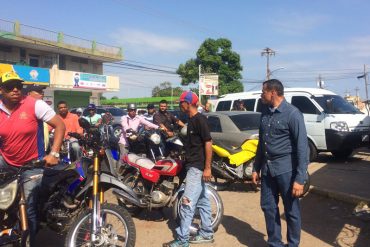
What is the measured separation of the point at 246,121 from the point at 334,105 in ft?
10.3

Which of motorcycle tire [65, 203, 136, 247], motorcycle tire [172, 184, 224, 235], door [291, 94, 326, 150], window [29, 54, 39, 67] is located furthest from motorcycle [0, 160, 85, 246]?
window [29, 54, 39, 67]

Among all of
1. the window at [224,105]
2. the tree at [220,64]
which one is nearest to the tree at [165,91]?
the tree at [220,64]

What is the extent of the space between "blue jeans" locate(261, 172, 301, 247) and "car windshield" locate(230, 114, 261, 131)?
4715 mm

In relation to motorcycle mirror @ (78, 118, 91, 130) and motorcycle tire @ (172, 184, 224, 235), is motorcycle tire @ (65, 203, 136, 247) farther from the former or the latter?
motorcycle tire @ (172, 184, 224, 235)

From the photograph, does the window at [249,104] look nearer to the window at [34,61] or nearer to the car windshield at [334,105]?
the car windshield at [334,105]

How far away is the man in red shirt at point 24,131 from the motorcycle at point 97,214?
1.30 feet

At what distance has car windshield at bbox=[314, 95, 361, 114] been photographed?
10.6 meters

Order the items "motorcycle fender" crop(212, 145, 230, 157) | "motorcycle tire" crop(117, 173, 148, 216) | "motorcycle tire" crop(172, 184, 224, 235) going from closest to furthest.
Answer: "motorcycle tire" crop(172, 184, 224, 235), "motorcycle tire" crop(117, 173, 148, 216), "motorcycle fender" crop(212, 145, 230, 157)

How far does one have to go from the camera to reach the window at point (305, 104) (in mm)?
10880

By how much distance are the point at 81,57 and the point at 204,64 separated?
37.6 feet

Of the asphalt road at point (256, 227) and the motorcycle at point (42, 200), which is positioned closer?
the motorcycle at point (42, 200)

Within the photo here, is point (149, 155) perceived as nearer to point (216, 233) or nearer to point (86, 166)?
point (216, 233)

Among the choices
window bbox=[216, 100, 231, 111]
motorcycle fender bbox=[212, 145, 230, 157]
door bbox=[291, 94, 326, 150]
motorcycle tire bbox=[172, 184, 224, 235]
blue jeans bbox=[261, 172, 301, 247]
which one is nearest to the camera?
blue jeans bbox=[261, 172, 301, 247]

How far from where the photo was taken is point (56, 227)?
14.7 feet
